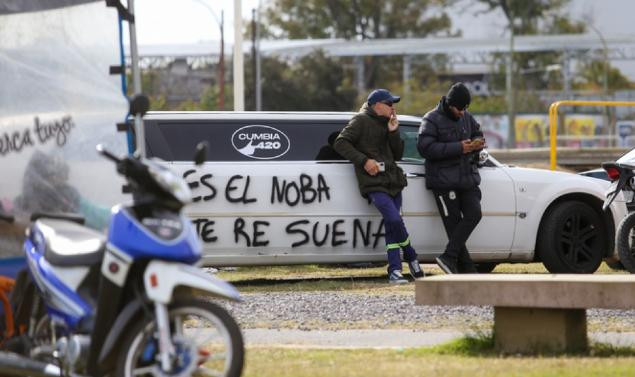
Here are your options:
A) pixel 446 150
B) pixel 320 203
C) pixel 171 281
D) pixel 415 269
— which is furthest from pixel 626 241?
pixel 171 281

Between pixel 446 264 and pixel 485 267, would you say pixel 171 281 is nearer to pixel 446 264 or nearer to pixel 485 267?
pixel 446 264

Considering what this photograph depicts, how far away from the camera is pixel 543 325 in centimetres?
881

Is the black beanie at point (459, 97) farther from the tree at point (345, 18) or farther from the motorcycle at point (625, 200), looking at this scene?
the tree at point (345, 18)

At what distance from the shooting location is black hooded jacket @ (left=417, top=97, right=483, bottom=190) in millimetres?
13781

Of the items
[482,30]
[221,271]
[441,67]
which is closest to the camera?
[221,271]

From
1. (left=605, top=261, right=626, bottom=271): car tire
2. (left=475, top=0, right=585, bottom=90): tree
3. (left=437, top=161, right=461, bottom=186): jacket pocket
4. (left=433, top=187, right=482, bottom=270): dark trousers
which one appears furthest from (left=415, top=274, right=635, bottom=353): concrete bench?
(left=475, top=0, right=585, bottom=90): tree

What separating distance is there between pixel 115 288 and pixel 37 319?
978 millimetres

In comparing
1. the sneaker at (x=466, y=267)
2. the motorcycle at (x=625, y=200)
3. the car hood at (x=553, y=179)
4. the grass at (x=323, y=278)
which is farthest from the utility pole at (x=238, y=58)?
the motorcycle at (x=625, y=200)

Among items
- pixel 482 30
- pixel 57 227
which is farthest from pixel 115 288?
pixel 482 30

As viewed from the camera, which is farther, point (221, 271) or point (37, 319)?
point (221, 271)

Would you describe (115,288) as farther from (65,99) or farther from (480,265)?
(480,265)

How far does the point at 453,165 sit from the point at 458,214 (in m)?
0.45

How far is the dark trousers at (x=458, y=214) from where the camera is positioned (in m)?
13.8

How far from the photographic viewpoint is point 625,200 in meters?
14.5
